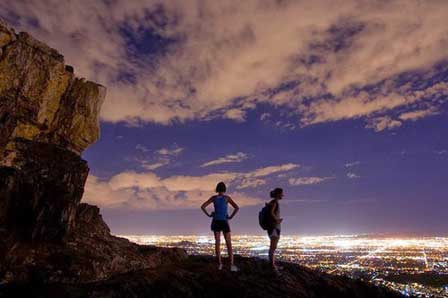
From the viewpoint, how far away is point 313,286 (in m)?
14.2

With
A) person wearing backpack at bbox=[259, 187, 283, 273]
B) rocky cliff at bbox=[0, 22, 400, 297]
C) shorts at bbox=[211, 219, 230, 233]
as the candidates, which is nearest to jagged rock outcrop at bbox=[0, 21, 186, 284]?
rocky cliff at bbox=[0, 22, 400, 297]

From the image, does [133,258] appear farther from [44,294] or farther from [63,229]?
[44,294]

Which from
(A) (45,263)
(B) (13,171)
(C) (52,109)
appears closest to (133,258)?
(A) (45,263)

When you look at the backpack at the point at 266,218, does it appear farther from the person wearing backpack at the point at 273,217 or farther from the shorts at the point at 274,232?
the shorts at the point at 274,232

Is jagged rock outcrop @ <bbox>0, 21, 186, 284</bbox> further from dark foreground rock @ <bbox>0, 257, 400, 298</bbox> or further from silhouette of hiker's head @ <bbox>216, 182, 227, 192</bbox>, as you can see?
silhouette of hiker's head @ <bbox>216, 182, 227, 192</bbox>

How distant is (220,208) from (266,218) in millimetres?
2024

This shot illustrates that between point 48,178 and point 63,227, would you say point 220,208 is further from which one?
point 48,178

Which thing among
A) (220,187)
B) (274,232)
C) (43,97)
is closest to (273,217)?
(274,232)

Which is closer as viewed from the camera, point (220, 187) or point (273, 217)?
point (220, 187)

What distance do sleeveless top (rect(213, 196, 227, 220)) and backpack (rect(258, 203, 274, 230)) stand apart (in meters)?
1.74

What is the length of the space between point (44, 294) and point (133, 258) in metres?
8.70

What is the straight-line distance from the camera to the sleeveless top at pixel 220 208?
12.3 metres

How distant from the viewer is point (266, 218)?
13.2 meters

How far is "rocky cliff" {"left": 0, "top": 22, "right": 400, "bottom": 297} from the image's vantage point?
1117 cm
